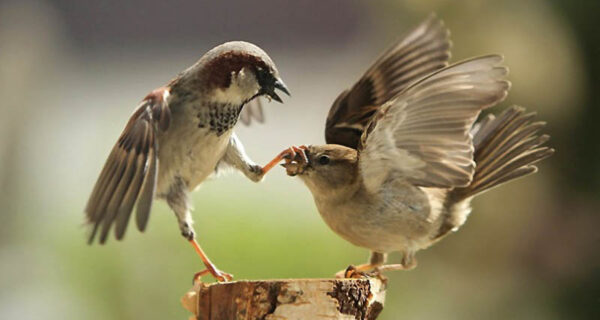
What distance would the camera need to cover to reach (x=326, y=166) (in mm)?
1822

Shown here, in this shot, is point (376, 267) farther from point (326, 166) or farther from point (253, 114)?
point (253, 114)

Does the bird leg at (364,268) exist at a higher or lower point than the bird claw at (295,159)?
lower

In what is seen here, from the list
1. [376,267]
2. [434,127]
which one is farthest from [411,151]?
[376,267]

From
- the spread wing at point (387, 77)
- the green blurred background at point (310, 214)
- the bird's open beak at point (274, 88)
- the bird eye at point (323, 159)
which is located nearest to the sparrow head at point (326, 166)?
the bird eye at point (323, 159)

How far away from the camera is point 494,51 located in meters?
3.30

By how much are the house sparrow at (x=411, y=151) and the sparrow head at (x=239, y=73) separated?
0.71 ft

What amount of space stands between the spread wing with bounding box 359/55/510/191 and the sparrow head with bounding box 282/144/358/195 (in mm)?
35

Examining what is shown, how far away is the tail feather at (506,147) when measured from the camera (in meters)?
2.02

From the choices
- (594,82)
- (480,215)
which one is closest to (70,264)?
(480,215)

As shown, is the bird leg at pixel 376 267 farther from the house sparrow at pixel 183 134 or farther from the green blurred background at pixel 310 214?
the green blurred background at pixel 310 214

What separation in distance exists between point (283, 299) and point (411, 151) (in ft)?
1.56

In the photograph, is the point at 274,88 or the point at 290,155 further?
the point at 290,155

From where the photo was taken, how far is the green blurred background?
3367mm

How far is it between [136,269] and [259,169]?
185 centimetres
